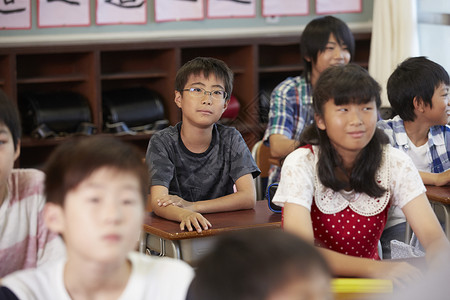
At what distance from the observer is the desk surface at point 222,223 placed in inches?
94.8

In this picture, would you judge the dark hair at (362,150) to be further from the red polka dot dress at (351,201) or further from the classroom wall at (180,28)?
the classroom wall at (180,28)

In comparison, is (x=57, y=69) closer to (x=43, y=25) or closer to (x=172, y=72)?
(x=43, y=25)

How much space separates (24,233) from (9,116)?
0.30 metres

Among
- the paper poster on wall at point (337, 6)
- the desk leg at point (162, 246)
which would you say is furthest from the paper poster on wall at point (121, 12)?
the desk leg at point (162, 246)

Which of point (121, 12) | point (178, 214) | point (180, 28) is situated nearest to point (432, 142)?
point (178, 214)

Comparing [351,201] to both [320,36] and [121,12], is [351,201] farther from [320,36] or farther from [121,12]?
[121,12]

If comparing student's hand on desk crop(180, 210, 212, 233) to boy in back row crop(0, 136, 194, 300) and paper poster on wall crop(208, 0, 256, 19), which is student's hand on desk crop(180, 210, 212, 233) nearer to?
boy in back row crop(0, 136, 194, 300)

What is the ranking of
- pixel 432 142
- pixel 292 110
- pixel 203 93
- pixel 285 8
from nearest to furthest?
pixel 203 93, pixel 432 142, pixel 292 110, pixel 285 8

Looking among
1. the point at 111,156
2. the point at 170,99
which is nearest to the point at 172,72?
the point at 170,99

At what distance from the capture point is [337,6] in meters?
5.91

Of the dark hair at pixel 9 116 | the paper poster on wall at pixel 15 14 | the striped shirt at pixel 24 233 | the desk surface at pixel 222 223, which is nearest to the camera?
the dark hair at pixel 9 116

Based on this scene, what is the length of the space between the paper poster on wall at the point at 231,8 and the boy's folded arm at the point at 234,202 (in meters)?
2.89

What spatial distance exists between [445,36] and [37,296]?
464 cm

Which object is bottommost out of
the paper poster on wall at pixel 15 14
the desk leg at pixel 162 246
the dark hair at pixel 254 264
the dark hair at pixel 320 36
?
the desk leg at pixel 162 246
